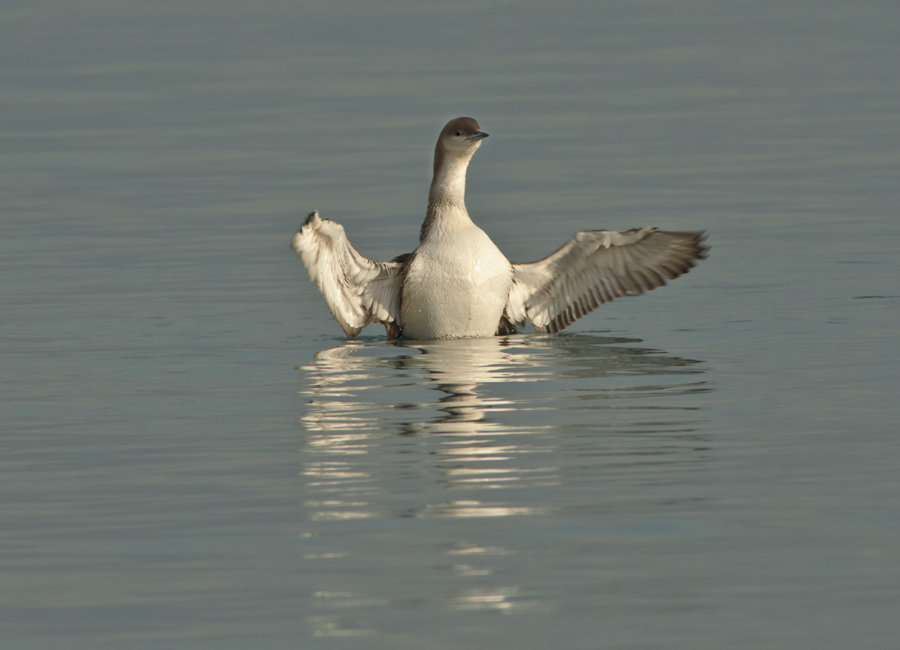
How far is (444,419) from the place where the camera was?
10328 millimetres

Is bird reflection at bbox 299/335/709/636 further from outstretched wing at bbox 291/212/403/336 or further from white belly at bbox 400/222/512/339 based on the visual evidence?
outstretched wing at bbox 291/212/403/336

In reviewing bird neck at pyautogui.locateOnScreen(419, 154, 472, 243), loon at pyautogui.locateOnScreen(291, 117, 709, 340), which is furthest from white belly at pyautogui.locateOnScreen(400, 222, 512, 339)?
bird neck at pyautogui.locateOnScreen(419, 154, 472, 243)

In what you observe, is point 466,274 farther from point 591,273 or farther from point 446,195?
point 591,273

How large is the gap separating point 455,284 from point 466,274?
0.43ft

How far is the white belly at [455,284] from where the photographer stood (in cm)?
1415

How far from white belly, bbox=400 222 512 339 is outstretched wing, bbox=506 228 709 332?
619 mm

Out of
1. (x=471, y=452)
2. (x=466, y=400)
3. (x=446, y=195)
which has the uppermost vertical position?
(x=446, y=195)

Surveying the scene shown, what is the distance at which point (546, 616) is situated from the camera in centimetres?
633

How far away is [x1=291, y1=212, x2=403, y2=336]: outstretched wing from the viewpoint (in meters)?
13.7

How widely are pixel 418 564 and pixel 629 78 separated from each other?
29234 mm

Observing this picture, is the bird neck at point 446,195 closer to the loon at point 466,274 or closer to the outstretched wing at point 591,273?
the loon at point 466,274

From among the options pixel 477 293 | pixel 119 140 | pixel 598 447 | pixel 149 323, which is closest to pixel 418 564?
pixel 598 447

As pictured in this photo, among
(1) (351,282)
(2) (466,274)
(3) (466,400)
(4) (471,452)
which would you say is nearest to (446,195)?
(2) (466,274)

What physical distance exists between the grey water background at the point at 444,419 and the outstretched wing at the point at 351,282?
0.30 meters
